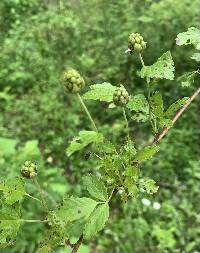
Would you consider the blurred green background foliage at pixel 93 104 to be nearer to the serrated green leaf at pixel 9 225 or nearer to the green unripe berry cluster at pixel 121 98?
the serrated green leaf at pixel 9 225

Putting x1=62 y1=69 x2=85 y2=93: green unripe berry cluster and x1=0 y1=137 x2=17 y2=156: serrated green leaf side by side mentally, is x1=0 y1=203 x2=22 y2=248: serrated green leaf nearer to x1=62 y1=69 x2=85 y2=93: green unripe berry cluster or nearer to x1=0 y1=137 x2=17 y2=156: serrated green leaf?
x1=62 y1=69 x2=85 y2=93: green unripe berry cluster

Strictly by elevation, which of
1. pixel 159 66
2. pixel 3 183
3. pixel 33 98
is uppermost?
pixel 159 66

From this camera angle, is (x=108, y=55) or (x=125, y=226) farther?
(x=108, y=55)

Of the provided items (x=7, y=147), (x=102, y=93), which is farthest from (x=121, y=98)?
(x=7, y=147)

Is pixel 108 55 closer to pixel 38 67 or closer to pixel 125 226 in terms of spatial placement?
pixel 38 67

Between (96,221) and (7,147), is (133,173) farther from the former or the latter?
(7,147)

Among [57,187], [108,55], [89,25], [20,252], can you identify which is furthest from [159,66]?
[89,25]

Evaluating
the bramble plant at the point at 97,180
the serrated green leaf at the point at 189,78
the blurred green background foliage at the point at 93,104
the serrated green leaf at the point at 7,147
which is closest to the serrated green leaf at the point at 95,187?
the bramble plant at the point at 97,180
